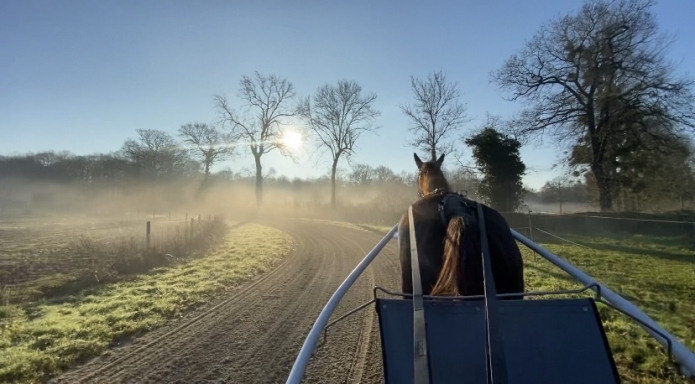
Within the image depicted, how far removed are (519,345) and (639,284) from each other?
7.64 meters

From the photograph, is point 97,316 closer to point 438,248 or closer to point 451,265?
point 438,248

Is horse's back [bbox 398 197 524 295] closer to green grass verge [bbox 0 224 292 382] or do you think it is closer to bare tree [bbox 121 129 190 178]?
green grass verge [bbox 0 224 292 382]

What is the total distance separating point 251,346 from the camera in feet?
15.5

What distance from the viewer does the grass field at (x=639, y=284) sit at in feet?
12.5

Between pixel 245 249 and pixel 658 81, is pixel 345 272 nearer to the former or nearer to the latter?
pixel 245 249

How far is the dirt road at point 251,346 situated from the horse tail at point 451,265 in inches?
76.3

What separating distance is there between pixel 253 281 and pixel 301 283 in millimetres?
1193

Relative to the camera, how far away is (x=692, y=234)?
1359cm

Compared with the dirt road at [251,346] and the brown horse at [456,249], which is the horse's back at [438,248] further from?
the dirt road at [251,346]

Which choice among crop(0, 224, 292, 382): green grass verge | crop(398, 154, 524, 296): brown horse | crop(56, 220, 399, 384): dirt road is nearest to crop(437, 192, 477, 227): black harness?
crop(398, 154, 524, 296): brown horse

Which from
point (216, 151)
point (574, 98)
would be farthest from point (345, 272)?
point (216, 151)

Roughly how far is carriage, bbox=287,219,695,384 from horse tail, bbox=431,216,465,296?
0.49 metres

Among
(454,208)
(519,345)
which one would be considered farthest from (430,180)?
(519,345)

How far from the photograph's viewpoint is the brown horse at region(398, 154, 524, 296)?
2242 millimetres
